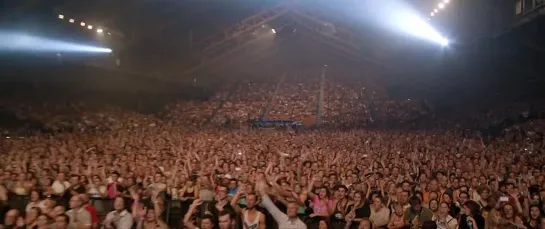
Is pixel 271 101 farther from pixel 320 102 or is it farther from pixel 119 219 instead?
pixel 119 219

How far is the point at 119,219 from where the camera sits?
6.30 metres

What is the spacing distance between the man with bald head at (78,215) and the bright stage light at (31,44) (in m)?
21.8

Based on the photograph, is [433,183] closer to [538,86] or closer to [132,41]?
[538,86]

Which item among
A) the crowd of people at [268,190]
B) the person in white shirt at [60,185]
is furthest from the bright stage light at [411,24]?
the person in white shirt at [60,185]

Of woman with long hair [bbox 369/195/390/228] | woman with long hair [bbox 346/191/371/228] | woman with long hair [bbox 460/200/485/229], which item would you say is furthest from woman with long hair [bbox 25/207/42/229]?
woman with long hair [bbox 460/200/485/229]

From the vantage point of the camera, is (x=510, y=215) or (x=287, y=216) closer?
(x=287, y=216)

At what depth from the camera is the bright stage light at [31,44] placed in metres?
26.6

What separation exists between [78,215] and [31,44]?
2442 centimetres

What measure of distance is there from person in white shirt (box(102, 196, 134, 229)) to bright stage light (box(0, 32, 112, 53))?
72.6 feet

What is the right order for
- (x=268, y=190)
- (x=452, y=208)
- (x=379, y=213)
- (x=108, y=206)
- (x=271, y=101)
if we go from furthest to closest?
(x=271, y=101)
(x=108, y=206)
(x=268, y=190)
(x=379, y=213)
(x=452, y=208)

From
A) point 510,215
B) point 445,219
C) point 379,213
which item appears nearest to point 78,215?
point 379,213

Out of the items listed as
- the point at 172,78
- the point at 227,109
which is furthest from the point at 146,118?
the point at 172,78

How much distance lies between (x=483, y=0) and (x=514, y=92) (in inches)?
228

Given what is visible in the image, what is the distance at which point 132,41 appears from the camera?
39750 millimetres
